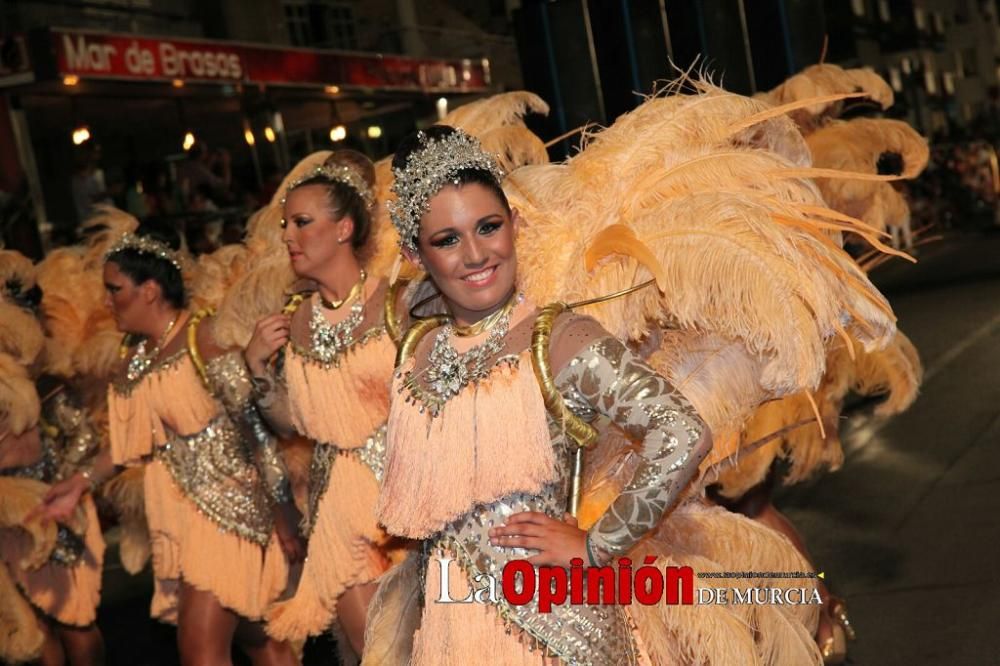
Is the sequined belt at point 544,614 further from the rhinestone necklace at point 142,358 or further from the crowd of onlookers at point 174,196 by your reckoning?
the crowd of onlookers at point 174,196

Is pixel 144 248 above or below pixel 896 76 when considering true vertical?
below

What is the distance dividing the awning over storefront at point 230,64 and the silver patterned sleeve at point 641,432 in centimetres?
1102

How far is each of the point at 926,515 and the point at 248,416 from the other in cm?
358

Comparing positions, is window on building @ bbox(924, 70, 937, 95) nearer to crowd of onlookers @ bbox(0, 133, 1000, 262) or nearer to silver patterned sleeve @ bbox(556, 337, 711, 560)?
crowd of onlookers @ bbox(0, 133, 1000, 262)

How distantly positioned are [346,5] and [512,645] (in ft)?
69.2

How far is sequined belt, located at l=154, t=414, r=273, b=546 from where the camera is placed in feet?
16.4

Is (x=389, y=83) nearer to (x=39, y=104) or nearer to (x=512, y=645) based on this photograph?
(x=39, y=104)

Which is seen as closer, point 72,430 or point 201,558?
point 201,558

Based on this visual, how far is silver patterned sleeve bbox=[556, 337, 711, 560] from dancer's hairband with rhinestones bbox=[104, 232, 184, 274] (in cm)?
310

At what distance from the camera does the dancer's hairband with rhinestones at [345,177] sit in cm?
441

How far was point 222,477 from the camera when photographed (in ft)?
16.4

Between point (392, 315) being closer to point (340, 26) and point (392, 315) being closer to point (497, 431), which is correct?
point (497, 431)

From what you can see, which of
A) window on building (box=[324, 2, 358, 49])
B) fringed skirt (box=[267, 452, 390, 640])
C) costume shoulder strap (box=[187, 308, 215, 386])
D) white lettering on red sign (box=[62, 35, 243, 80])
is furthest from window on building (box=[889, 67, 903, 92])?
fringed skirt (box=[267, 452, 390, 640])

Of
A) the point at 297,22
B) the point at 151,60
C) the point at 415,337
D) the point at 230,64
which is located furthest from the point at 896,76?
the point at 415,337
